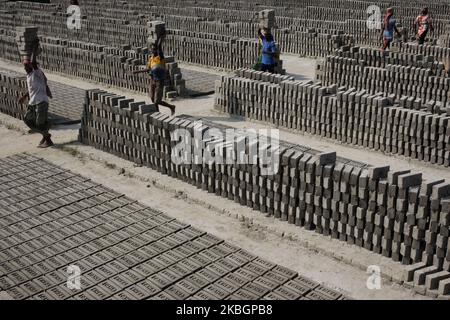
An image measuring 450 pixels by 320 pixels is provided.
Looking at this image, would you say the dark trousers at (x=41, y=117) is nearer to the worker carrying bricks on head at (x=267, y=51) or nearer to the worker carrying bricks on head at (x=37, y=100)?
the worker carrying bricks on head at (x=37, y=100)

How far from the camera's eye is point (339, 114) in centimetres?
1130

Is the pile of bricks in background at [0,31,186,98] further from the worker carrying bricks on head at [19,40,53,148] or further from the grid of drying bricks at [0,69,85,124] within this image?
the worker carrying bricks on head at [19,40,53,148]

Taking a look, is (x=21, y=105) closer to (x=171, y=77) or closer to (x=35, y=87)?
(x=35, y=87)

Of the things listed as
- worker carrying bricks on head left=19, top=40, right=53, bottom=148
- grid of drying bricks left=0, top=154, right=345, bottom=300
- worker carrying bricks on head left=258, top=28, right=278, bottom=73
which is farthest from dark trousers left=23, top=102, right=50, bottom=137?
worker carrying bricks on head left=258, top=28, right=278, bottom=73

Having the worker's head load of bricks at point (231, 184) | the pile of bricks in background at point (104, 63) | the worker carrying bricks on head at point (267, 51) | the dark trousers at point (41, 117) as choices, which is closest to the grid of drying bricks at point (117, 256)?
the worker's head load of bricks at point (231, 184)

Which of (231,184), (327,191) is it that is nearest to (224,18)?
(231,184)

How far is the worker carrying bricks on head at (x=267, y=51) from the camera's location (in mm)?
13812

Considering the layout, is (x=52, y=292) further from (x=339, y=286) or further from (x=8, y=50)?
(x=8, y=50)

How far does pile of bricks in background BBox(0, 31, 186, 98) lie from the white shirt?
4.55 m

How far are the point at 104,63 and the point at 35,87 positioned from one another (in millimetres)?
5984

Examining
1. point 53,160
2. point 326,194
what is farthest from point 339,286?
point 53,160

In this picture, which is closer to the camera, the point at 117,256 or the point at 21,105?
the point at 117,256

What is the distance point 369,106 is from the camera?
1081 cm

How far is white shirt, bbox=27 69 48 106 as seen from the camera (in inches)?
425
